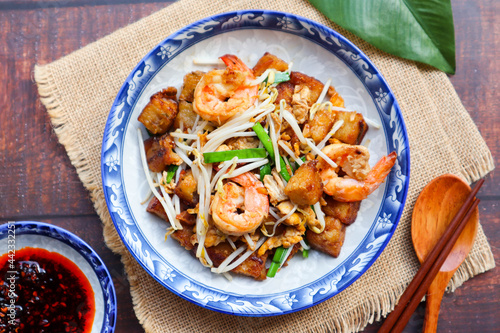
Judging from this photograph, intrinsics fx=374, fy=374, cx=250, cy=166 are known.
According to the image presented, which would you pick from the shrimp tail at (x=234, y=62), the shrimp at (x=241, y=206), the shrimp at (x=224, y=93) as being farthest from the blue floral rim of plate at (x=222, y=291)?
the shrimp at (x=241, y=206)

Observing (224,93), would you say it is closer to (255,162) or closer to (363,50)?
(255,162)

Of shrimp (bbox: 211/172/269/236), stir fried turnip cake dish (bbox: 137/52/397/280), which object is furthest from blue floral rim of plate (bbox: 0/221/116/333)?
shrimp (bbox: 211/172/269/236)

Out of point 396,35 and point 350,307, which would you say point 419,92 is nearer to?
point 396,35

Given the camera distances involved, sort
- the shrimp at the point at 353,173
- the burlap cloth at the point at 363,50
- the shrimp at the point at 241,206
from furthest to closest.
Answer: the burlap cloth at the point at 363,50
the shrimp at the point at 353,173
the shrimp at the point at 241,206

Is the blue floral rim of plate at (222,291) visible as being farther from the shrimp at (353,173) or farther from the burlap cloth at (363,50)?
the burlap cloth at (363,50)

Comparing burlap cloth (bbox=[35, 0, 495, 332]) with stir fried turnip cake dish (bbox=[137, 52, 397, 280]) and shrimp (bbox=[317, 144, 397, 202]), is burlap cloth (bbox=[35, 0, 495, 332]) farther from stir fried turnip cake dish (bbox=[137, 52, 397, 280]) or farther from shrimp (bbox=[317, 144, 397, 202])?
shrimp (bbox=[317, 144, 397, 202])

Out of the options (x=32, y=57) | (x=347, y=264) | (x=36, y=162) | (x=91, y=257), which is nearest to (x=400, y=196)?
(x=347, y=264)
